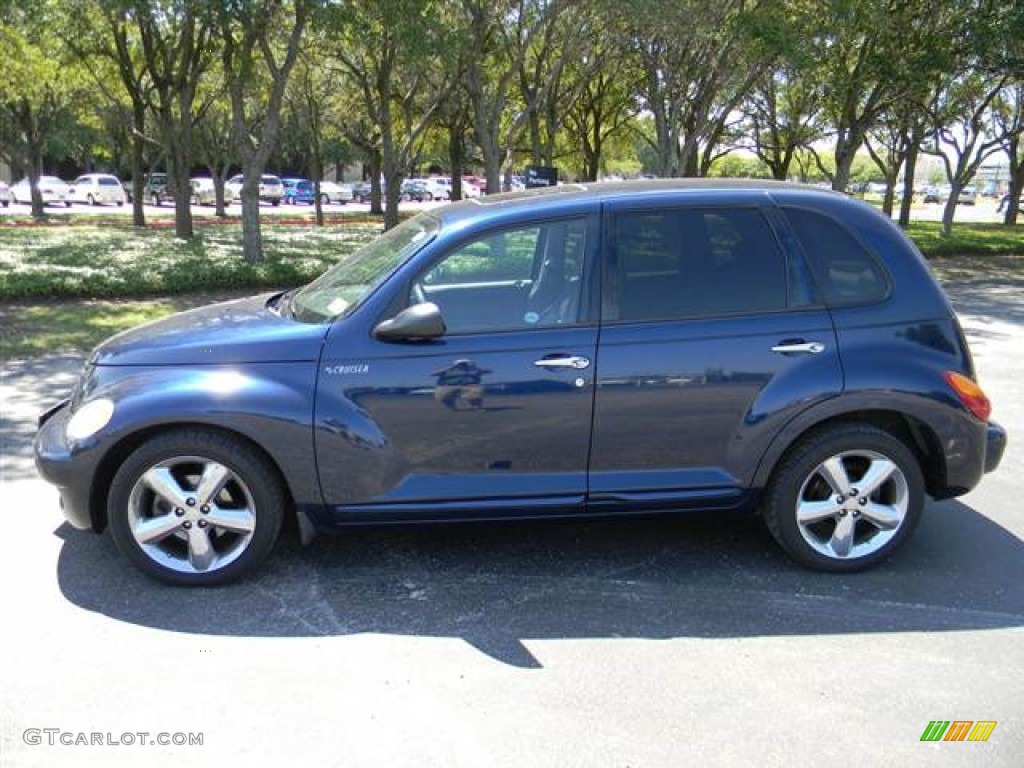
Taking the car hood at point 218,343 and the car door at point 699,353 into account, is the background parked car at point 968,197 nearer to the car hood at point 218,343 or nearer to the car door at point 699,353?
the car door at point 699,353

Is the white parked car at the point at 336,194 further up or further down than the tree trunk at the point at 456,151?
further down

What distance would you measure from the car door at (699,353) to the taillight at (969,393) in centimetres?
56

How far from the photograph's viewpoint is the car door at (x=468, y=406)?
362 cm

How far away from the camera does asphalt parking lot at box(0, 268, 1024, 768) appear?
280 cm

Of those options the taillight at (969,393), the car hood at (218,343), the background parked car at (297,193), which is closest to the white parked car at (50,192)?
the background parked car at (297,193)

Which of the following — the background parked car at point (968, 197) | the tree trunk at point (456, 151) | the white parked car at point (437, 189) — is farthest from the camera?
the background parked car at point (968, 197)

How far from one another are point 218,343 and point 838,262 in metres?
2.82

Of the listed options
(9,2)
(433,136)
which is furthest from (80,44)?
(433,136)

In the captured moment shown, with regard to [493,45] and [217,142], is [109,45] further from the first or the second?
[217,142]

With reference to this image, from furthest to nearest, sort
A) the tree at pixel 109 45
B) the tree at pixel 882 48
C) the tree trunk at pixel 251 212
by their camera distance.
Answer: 1. the tree at pixel 109 45
2. the tree at pixel 882 48
3. the tree trunk at pixel 251 212

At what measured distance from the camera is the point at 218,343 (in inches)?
147

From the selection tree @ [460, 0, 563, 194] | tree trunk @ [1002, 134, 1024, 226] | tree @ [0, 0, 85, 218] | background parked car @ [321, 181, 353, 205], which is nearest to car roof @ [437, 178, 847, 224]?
tree @ [460, 0, 563, 194]

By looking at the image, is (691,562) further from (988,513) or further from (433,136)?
(433,136)

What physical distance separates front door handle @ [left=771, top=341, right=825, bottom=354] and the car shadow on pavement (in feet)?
3.43
